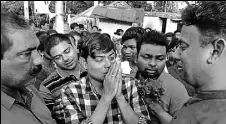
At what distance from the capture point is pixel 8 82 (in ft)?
4.43

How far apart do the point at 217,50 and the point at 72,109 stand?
3.72 ft

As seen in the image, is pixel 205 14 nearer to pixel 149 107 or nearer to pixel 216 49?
pixel 216 49

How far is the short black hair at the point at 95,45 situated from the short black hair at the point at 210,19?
0.82 m

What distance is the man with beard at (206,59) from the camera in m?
1.28

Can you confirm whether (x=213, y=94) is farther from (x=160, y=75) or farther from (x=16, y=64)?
(x=16, y=64)

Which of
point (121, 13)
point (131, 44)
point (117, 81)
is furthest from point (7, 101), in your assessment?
point (121, 13)

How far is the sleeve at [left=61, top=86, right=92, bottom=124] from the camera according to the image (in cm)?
178

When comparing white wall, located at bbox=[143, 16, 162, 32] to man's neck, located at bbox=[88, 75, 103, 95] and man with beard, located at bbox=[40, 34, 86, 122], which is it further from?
man's neck, located at bbox=[88, 75, 103, 95]

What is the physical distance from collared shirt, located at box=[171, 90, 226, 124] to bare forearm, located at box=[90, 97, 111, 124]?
54 centimetres

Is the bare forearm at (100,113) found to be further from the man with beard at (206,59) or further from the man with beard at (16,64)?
the man with beard at (206,59)

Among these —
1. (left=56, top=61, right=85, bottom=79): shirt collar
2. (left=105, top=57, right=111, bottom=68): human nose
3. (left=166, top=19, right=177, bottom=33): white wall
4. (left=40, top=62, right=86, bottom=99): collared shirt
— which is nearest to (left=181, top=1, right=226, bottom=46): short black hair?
(left=105, top=57, right=111, bottom=68): human nose

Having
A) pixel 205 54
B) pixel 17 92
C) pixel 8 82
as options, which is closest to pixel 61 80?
pixel 17 92

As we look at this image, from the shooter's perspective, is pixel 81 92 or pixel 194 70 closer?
pixel 194 70

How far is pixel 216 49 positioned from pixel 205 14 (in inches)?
8.3
